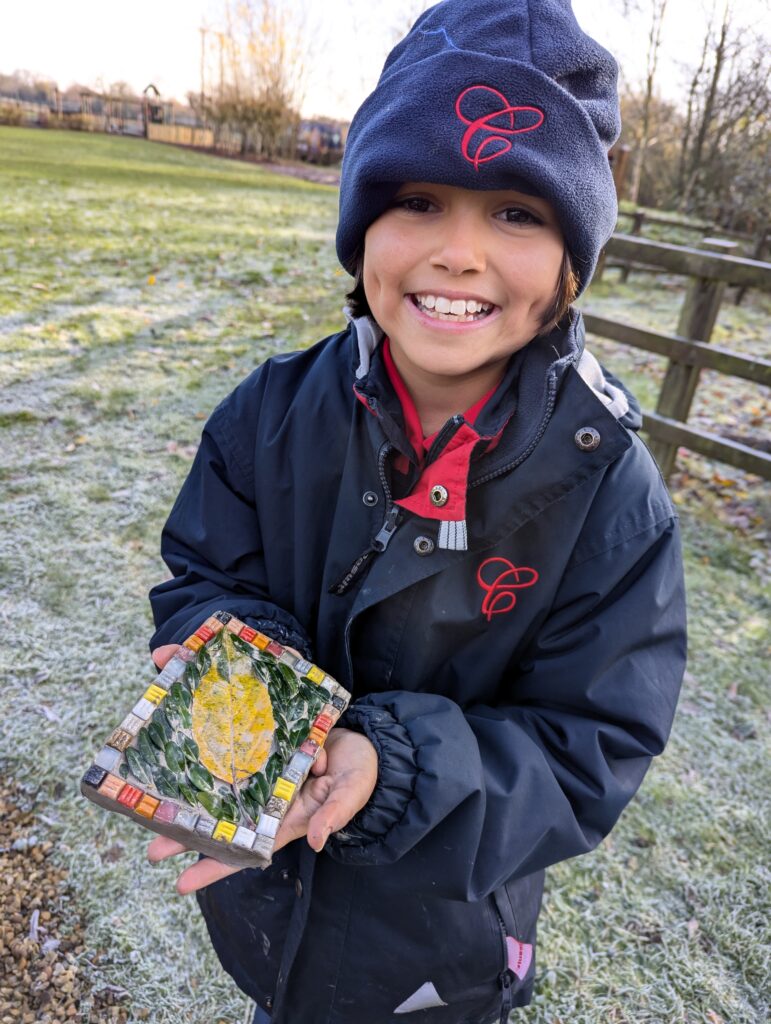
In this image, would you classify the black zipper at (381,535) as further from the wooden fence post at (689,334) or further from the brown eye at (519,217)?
the wooden fence post at (689,334)

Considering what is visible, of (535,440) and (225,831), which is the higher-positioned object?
(535,440)

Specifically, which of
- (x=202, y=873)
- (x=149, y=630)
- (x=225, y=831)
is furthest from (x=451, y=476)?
(x=149, y=630)

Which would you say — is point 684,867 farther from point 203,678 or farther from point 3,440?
point 3,440

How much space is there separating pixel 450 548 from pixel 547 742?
414 millimetres

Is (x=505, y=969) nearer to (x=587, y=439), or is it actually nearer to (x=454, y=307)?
(x=587, y=439)

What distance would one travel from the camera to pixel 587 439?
1.26m

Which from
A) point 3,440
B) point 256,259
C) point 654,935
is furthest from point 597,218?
point 256,259

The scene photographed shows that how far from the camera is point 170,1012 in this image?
2.12 m

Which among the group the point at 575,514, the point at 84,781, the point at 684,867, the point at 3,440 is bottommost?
the point at 684,867

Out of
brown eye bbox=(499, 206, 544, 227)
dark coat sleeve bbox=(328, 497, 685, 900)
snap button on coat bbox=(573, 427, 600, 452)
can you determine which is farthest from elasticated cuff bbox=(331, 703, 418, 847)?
brown eye bbox=(499, 206, 544, 227)

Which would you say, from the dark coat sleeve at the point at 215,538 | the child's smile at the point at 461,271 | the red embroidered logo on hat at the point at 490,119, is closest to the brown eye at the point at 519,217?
the child's smile at the point at 461,271

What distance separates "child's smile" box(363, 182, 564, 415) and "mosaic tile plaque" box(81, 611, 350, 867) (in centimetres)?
64

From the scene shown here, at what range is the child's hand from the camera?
1156mm

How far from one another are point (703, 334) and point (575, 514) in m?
3.89
